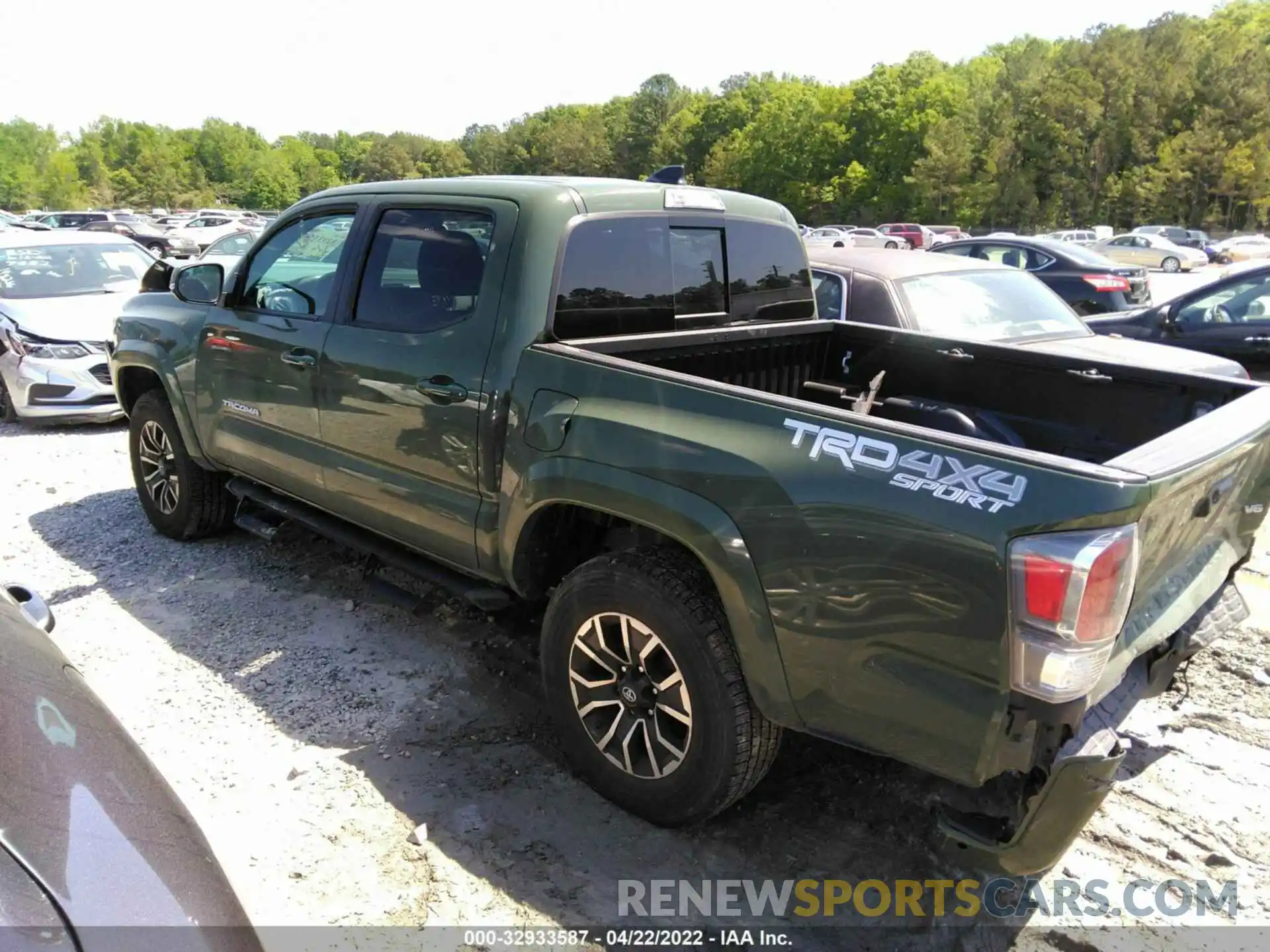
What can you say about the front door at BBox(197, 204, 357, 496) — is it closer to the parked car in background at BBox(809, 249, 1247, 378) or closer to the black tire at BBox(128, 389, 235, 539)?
the black tire at BBox(128, 389, 235, 539)

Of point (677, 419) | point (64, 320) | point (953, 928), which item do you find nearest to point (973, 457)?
point (677, 419)

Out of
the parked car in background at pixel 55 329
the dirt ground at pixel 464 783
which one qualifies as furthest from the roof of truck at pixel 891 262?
the parked car in background at pixel 55 329

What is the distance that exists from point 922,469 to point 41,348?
8.53 metres

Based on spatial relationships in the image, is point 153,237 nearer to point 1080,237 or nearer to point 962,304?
point 962,304

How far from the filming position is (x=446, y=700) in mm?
3789

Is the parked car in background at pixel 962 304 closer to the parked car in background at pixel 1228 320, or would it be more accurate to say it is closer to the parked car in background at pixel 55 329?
the parked car in background at pixel 1228 320

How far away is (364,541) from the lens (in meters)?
4.11

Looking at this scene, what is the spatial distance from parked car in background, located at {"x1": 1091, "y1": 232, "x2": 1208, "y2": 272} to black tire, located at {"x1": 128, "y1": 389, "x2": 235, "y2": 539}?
38.6 m

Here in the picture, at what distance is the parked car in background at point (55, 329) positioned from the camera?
807 cm

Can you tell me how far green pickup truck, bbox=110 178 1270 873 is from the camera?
7.10ft

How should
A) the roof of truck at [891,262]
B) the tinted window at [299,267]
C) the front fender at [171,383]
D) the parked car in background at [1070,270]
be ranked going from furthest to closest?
the parked car in background at [1070,270], the roof of truck at [891,262], the front fender at [171,383], the tinted window at [299,267]

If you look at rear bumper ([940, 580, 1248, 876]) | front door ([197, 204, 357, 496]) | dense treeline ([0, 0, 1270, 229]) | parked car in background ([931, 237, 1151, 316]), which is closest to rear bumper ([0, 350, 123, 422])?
front door ([197, 204, 357, 496])

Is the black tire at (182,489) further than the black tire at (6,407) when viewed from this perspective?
No

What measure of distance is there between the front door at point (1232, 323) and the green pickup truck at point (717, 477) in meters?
6.12
